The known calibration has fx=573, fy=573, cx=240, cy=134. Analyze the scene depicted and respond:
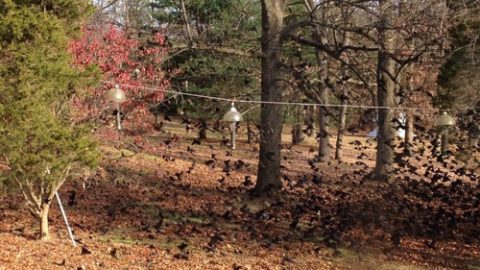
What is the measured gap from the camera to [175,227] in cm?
952

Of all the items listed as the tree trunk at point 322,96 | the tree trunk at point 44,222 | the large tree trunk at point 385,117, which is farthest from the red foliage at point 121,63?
the tree trunk at point 322,96

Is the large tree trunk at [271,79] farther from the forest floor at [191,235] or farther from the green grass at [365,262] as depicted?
the green grass at [365,262]

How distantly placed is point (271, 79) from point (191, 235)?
11.7ft

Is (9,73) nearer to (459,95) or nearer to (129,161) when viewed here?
(129,161)

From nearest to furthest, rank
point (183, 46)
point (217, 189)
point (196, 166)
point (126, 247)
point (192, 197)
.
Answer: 1. point (126, 247)
2. point (183, 46)
3. point (192, 197)
4. point (217, 189)
5. point (196, 166)

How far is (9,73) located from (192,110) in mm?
13795

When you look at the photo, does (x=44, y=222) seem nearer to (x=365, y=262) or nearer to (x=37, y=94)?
(x=37, y=94)

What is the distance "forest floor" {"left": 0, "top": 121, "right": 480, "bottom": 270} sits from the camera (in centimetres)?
742

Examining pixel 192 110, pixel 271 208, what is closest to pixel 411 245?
pixel 271 208

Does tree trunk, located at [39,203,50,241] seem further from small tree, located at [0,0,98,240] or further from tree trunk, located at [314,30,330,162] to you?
tree trunk, located at [314,30,330,162]

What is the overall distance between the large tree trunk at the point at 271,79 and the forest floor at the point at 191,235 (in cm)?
109

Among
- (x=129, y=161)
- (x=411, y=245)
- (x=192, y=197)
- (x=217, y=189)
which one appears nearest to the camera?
(x=411, y=245)

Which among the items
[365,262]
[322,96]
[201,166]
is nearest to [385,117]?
[322,96]

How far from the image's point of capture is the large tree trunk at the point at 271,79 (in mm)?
11023
